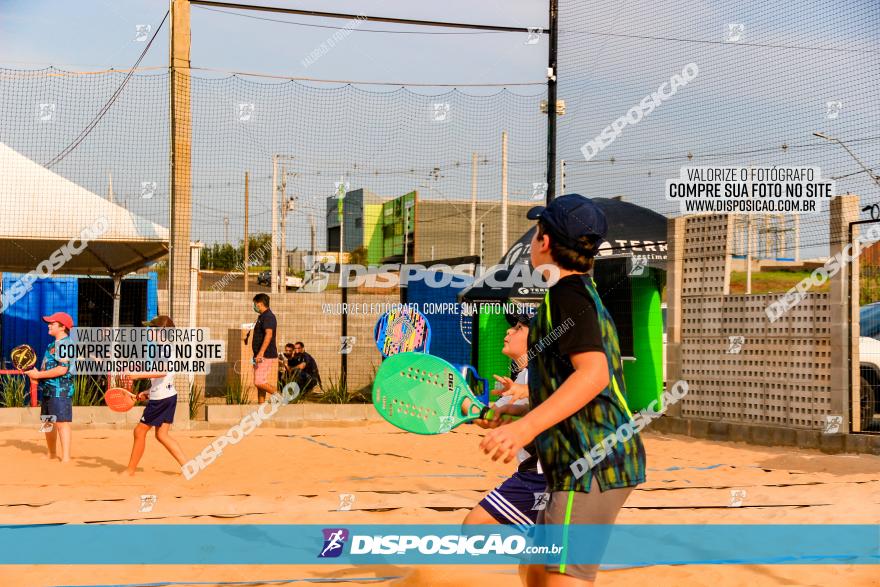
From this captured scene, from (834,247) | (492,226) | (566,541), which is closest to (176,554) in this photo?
(566,541)

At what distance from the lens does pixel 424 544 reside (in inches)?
204

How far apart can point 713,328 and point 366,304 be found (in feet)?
28.4

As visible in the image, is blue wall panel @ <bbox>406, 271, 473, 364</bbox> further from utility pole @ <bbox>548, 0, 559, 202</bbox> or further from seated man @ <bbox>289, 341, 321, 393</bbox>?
utility pole @ <bbox>548, 0, 559, 202</bbox>

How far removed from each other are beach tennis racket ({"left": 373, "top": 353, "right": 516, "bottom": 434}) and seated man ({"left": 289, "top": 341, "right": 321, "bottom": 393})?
11.9 meters

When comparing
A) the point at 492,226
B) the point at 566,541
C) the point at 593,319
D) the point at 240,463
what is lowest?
the point at 240,463

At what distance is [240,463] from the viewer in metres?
10.3

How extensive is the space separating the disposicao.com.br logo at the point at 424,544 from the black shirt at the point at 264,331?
28.2 feet

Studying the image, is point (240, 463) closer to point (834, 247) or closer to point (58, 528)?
point (58, 528)

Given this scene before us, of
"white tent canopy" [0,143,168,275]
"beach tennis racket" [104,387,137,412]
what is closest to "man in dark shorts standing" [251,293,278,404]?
"white tent canopy" [0,143,168,275]

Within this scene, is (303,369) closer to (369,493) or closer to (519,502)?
(369,493)

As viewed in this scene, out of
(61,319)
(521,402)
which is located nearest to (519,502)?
(521,402)

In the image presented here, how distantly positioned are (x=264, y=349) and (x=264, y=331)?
1.56 ft

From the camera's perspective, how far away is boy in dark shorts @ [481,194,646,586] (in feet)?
9.69

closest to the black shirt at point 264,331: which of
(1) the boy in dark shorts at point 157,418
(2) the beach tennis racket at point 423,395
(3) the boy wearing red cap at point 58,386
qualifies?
(3) the boy wearing red cap at point 58,386
